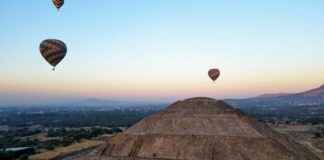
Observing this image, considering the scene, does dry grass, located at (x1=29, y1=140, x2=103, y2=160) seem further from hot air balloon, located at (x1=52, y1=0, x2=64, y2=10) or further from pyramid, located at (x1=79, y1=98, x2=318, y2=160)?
hot air balloon, located at (x1=52, y1=0, x2=64, y2=10)

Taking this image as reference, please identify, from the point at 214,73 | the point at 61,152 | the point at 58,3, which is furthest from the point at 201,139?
the point at 61,152

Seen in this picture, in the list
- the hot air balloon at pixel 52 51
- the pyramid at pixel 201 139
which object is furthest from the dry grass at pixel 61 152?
the hot air balloon at pixel 52 51

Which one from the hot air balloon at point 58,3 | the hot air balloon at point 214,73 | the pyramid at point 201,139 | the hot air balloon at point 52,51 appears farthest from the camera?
the hot air balloon at point 214,73

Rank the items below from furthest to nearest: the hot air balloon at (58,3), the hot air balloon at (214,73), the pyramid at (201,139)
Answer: the hot air balloon at (214,73) → the pyramid at (201,139) → the hot air balloon at (58,3)

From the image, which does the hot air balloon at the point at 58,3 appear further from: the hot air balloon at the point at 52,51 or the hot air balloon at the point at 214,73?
the hot air balloon at the point at 214,73

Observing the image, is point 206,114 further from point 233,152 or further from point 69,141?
point 69,141

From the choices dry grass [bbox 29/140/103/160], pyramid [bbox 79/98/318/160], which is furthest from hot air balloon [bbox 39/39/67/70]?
dry grass [bbox 29/140/103/160]

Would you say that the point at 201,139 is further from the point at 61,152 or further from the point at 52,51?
the point at 61,152
